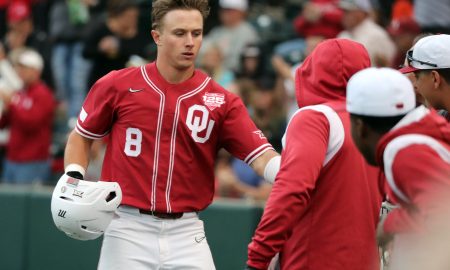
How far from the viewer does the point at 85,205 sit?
5.80m

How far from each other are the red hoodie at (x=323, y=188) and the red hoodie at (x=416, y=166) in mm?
588

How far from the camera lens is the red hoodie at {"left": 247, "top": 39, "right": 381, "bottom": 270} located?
4770mm

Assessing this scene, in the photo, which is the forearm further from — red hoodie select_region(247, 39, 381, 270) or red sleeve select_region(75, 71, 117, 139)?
red hoodie select_region(247, 39, 381, 270)

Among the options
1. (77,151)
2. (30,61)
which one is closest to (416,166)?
(77,151)

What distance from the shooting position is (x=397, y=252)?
425cm

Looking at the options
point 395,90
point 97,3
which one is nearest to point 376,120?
point 395,90

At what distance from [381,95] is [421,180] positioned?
424 mm

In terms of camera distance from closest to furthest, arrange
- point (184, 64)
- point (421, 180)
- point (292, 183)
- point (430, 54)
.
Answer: point (421, 180)
point (292, 183)
point (430, 54)
point (184, 64)

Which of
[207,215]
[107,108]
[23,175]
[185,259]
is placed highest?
[107,108]

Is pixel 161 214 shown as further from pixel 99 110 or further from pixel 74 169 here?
pixel 99 110

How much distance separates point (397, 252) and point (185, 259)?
195 cm

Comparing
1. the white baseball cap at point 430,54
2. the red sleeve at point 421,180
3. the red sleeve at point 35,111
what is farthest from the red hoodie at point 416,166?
the red sleeve at point 35,111

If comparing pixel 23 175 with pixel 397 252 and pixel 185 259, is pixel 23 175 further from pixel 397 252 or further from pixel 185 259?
pixel 397 252

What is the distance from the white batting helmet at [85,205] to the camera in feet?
19.0
